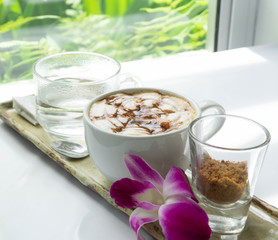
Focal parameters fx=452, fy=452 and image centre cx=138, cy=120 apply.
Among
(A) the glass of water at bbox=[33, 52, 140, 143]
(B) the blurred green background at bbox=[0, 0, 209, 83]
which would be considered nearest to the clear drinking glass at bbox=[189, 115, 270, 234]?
(A) the glass of water at bbox=[33, 52, 140, 143]

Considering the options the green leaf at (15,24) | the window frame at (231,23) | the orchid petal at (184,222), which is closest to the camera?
the orchid petal at (184,222)

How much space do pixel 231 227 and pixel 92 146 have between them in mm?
177

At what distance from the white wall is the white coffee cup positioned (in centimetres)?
72

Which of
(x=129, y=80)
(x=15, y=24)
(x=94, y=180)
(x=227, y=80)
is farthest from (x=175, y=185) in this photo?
(x=15, y=24)

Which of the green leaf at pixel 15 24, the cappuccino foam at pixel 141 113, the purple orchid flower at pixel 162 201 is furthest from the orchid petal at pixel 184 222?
the green leaf at pixel 15 24

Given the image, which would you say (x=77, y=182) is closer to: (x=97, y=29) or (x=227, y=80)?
(x=227, y=80)

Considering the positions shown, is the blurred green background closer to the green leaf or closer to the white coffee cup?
the green leaf

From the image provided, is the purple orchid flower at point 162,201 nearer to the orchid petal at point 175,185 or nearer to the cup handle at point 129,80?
the orchid petal at point 175,185

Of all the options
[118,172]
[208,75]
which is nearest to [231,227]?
[118,172]

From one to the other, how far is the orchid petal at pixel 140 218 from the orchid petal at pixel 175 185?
23 millimetres

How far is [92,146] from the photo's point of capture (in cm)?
Answer: 52

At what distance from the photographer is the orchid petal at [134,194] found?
1.47ft

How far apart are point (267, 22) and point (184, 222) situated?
2.92 feet

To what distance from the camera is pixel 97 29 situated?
1.14 m
